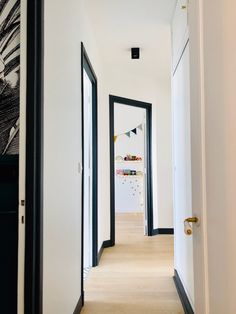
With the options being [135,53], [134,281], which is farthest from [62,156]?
[135,53]

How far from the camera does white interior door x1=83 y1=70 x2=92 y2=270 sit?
11.3ft

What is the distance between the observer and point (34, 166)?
140cm

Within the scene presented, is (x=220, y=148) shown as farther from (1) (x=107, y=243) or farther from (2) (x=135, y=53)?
(1) (x=107, y=243)

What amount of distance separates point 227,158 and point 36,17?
110 cm

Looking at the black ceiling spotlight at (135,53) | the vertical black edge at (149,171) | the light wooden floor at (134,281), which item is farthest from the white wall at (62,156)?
the vertical black edge at (149,171)

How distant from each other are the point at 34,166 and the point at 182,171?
4.89 ft

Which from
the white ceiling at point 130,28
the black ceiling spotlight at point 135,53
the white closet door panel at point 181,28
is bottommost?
the white closet door panel at point 181,28

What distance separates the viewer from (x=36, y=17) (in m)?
1.45

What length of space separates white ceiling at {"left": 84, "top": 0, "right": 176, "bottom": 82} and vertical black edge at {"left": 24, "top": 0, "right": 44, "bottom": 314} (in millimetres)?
1629

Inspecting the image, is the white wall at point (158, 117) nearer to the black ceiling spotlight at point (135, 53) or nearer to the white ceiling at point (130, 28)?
the white ceiling at point (130, 28)

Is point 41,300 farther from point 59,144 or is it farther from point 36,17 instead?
point 36,17

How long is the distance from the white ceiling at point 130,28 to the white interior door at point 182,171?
682 mm

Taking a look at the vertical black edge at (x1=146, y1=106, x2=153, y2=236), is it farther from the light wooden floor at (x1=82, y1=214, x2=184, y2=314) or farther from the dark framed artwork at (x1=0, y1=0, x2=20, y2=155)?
the dark framed artwork at (x1=0, y1=0, x2=20, y2=155)

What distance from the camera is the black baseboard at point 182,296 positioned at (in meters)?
2.24
